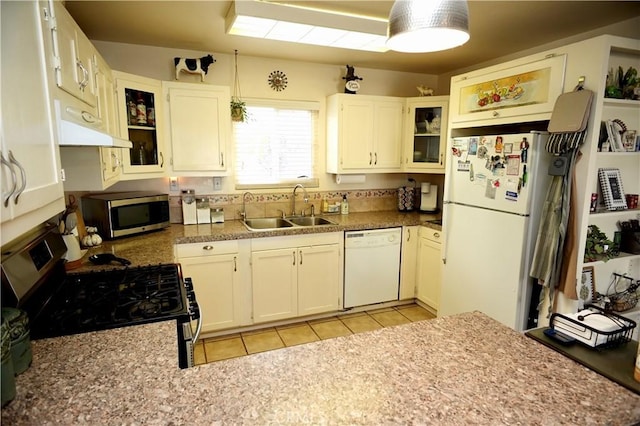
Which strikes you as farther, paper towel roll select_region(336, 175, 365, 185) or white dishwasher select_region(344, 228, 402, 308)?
paper towel roll select_region(336, 175, 365, 185)

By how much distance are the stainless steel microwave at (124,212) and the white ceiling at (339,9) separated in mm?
1270

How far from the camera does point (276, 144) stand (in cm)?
367

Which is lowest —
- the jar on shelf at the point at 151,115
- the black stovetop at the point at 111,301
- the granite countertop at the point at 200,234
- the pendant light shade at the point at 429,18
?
the black stovetop at the point at 111,301

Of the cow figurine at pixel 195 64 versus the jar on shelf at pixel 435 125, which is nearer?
the cow figurine at pixel 195 64

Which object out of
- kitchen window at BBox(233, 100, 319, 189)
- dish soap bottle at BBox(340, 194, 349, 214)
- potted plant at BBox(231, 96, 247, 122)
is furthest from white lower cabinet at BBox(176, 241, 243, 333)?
dish soap bottle at BBox(340, 194, 349, 214)

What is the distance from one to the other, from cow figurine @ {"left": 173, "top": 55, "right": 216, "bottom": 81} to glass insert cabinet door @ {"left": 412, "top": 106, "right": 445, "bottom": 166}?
2102 mm

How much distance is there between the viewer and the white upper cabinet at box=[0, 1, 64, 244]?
2.60ft

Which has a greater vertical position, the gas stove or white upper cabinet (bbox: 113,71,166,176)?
white upper cabinet (bbox: 113,71,166,176)

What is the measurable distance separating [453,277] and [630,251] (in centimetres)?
117

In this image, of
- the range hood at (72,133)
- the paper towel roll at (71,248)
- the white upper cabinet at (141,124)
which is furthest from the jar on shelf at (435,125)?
the paper towel roll at (71,248)

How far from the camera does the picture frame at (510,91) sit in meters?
2.20

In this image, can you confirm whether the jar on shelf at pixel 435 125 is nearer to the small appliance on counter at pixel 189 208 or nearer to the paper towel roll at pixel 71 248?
the small appliance on counter at pixel 189 208

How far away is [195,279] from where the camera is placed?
288 centimetres

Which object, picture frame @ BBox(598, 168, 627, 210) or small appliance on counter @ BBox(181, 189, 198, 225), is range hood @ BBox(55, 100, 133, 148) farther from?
picture frame @ BBox(598, 168, 627, 210)
